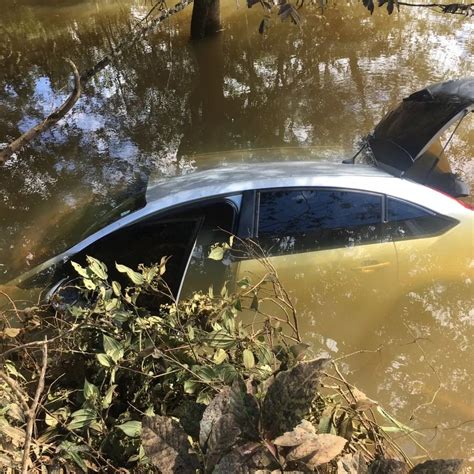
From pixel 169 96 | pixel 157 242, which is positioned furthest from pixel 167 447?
pixel 169 96

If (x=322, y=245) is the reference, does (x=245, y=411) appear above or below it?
above

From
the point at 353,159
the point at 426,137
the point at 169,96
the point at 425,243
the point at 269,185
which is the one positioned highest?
the point at 269,185

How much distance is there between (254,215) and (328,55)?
563 cm

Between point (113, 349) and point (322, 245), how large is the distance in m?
2.06

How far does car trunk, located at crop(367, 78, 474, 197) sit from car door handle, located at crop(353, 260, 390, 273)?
70cm

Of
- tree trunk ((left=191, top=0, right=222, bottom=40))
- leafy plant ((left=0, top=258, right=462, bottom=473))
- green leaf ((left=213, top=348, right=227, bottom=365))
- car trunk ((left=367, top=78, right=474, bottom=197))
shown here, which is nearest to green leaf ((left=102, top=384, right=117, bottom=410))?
leafy plant ((left=0, top=258, right=462, bottom=473))

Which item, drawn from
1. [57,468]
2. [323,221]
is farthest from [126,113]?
[57,468]

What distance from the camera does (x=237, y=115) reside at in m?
6.73

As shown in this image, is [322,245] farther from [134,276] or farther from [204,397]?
[204,397]

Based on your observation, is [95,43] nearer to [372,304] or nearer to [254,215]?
[254,215]

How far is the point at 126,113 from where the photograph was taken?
22.1 feet

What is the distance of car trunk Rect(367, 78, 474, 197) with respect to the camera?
3.85 metres

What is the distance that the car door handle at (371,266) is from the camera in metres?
3.54

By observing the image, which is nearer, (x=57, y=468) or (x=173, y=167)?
(x=57, y=468)
